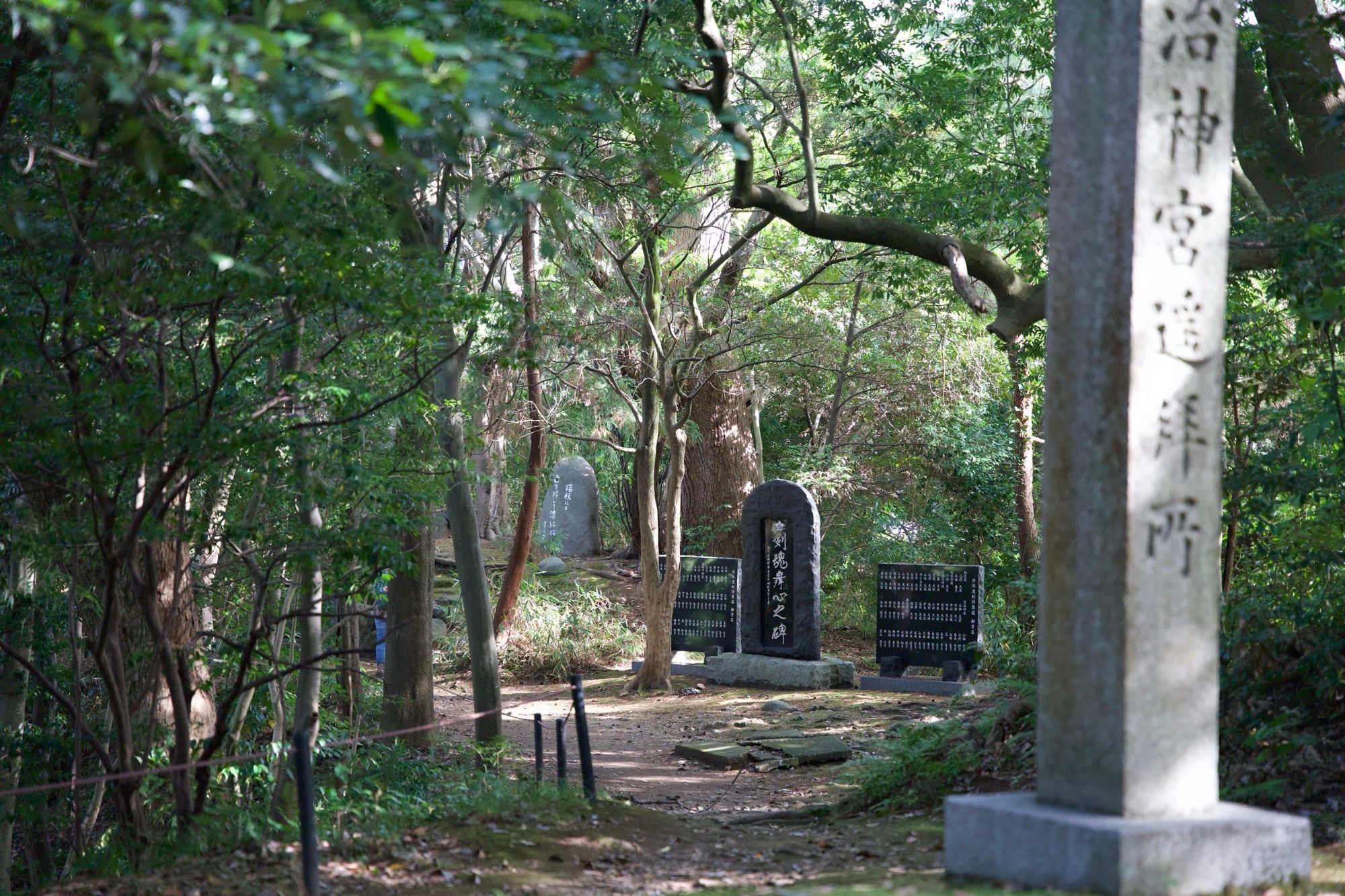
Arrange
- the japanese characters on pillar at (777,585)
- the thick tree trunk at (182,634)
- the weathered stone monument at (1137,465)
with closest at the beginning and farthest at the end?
the weathered stone monument at (1137,465), the thick tree trunk at (182,634), the japanese characters on pillar at (777,585)

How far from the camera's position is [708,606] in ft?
54.4

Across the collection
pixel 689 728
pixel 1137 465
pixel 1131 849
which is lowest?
pixel 689 728

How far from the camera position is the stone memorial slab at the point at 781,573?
15.3m

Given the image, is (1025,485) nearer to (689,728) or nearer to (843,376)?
(843,376)

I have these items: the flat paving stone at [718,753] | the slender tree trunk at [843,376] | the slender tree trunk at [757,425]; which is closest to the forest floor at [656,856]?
the flat paving stone at [718,753]

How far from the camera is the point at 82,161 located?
421cm

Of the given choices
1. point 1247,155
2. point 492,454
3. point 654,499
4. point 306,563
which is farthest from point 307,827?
point 492,454

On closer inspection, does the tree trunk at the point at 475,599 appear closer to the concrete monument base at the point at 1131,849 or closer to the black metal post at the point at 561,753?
the black metal post at the point at 561,753

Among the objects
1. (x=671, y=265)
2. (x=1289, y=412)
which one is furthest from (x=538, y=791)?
(x=671, y=265)

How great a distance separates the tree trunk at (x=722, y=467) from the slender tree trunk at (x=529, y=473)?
3.52m

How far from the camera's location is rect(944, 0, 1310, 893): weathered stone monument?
3902 mm

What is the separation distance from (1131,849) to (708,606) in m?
12.9

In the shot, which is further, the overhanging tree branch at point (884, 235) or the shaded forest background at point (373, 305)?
the overhanging tree branch at point (884, 235)

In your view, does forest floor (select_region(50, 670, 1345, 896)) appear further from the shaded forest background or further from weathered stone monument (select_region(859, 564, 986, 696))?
weathered stone monument (select_region(859, 564, 986, 696))
